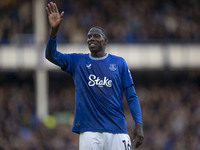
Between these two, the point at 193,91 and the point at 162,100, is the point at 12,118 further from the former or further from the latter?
the point at 193,91

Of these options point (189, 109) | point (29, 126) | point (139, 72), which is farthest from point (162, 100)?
point (29, 126)

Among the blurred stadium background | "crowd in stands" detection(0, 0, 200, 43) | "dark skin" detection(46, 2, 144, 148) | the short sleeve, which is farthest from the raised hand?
"crowd in stands" detection(0, 0, 200, 43)

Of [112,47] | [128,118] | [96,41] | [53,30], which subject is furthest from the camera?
[112,47]

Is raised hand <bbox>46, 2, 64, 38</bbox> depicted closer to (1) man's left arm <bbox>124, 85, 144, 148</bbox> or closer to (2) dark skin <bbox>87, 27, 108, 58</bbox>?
(2) dark skin <bbox>87, 27, 108, 58</bbox>

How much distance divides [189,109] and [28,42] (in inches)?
299

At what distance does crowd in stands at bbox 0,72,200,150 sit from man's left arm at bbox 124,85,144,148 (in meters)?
7.92

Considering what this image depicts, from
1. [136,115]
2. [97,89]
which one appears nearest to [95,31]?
[97,89]

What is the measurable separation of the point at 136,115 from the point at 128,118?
11410 mm

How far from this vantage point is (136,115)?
5855mm

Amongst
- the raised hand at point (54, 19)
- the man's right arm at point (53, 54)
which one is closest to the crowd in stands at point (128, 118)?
the man's right arm at point (53, 54)

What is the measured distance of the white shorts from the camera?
5.64m

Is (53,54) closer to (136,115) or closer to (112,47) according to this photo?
(136,115)

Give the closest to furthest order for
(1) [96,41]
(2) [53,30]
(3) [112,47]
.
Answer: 1. (2) [53,30]
2. (1) [96,41]
3. (3) [112,47]

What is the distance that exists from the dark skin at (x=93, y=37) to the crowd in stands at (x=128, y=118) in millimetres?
7898
